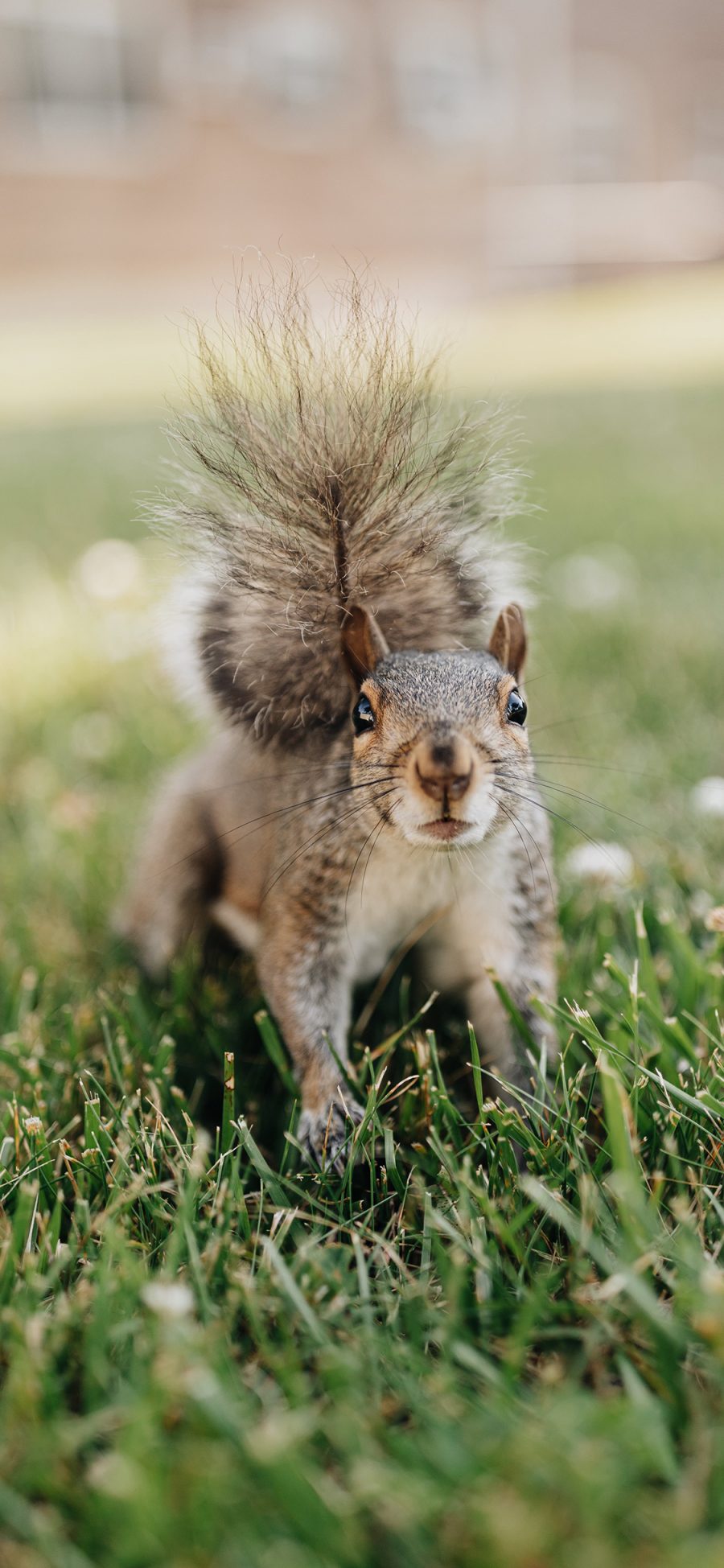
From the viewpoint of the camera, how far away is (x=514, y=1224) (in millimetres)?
1109

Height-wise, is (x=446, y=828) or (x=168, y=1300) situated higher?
(x=446, y=828)

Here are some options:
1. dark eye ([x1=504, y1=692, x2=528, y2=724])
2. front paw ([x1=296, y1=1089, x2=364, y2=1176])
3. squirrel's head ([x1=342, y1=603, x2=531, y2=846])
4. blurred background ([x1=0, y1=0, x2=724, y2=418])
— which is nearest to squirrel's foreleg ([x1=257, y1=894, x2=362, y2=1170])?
front paw ([x1=296, y1=1089, x2=364, y2=1176])

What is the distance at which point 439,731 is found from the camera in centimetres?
128

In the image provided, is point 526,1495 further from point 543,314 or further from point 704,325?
point 543,314

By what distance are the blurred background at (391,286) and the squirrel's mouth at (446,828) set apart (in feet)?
2.49

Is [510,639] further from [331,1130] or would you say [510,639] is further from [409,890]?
[331,1130]

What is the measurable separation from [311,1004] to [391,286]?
1682mm

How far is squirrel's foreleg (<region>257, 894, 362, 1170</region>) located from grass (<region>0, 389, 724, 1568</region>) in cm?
4

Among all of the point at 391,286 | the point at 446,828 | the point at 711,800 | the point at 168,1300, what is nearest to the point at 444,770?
the point at 446,828

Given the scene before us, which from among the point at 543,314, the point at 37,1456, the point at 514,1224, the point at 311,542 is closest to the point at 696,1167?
the point at 514,1224

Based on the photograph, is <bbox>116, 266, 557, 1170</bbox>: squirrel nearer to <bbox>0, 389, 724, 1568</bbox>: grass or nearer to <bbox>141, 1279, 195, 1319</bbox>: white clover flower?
<bbox>0, 389, 724, 1568</bbox>: grass

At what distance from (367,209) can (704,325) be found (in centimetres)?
576

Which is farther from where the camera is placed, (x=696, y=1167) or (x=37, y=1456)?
(x=696, y=1167)

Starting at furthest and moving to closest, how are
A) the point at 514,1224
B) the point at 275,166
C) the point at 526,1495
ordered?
the point at 275,166
the point at 514,1224
the point at 526,1495
